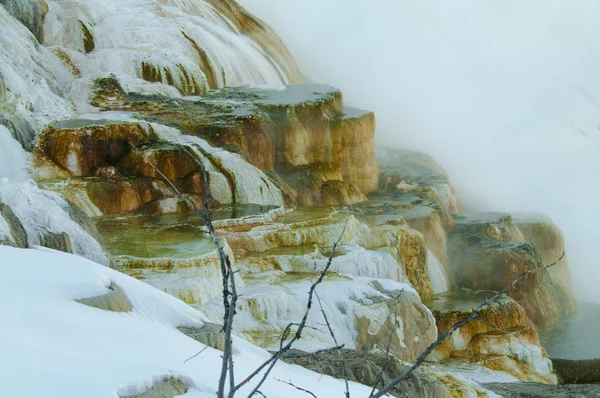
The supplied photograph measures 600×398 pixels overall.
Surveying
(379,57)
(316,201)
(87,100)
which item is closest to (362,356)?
(316,201)

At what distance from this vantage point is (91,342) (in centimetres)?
374

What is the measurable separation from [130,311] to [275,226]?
6.41 meters

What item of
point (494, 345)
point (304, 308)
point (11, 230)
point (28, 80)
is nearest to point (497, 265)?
point (494, 345)

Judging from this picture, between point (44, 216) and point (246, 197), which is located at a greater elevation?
point (44, 216)

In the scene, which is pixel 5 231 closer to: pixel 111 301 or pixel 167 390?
pixel 111 301

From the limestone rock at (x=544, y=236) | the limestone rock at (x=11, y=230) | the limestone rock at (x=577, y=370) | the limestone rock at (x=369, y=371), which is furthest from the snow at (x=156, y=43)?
the limestone rock at (x=369, y=371)

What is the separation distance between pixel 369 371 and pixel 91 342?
3202mm

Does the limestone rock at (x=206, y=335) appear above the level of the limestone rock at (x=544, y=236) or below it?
above

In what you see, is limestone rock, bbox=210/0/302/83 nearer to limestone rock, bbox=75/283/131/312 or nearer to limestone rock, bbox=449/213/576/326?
limestone rock, bbox=449/213/576/326

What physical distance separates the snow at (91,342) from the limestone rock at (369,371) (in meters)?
0.61

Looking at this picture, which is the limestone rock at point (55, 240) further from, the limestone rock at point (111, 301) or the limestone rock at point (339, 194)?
the limestone rock at point (339, 194)

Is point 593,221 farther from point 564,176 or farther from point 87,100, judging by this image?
point 87,100

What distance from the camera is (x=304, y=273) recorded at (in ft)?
34.0

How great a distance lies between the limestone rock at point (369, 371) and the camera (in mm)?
6168
